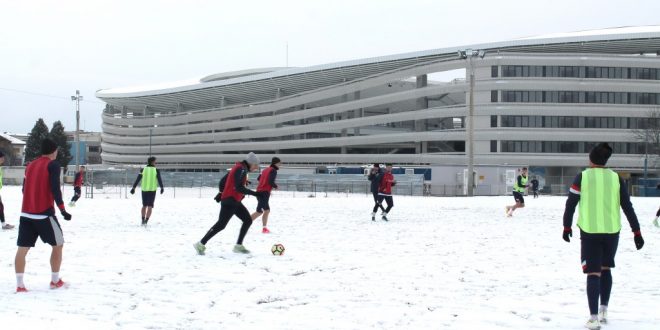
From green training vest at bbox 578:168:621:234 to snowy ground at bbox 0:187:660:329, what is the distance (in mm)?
962

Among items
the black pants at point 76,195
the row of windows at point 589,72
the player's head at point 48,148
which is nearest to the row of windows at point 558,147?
the row of windows at point 589,72

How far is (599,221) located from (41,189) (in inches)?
239

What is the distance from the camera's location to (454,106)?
65875 mm

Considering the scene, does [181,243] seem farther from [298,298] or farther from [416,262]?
[298,298]

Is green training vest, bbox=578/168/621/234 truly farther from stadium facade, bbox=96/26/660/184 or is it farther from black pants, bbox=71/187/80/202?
stadium facade, bbox=96/26/660/184

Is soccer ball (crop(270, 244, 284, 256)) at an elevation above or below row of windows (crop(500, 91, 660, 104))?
below

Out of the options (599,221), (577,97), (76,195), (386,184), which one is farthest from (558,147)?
(599,221)

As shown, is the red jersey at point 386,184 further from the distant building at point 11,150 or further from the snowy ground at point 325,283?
the distant building at point 11,150

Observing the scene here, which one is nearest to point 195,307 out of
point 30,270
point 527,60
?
point 30,270

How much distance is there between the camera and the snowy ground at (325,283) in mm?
6035

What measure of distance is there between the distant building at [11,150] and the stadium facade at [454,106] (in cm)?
2943

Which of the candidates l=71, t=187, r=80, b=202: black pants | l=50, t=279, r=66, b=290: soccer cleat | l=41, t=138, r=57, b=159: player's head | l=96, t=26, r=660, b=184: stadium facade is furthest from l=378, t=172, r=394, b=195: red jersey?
l=96, t=26, r=660, b=184: stadium facade

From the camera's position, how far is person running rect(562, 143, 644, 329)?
575cm

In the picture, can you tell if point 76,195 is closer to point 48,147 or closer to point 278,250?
point 278,250
